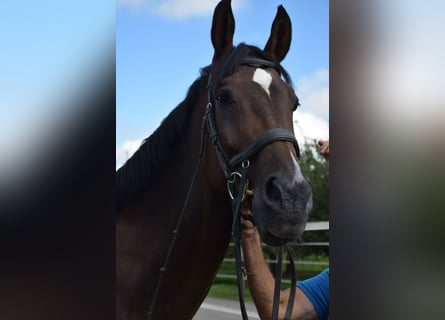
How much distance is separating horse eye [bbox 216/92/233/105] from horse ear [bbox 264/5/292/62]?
32 cm

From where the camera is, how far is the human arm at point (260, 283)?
186 cm

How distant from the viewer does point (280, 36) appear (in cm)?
Result: 191

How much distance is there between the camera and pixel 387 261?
42.0 inches

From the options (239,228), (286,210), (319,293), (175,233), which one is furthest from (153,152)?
(319,293)

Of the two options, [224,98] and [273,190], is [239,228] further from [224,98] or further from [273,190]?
[224,98]

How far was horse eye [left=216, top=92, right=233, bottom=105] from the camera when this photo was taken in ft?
5.59

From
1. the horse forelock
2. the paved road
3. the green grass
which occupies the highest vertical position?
the horse forelock

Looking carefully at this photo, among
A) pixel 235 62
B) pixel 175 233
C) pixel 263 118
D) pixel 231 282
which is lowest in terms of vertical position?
pixel 231 282

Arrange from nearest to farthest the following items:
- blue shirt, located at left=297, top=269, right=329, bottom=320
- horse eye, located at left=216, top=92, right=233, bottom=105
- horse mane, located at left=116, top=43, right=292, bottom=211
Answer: horse eye, located at left=216, top=92, right=233, bottom=105, horse mane, located at left=116, top=43, right=292, bottom=211, blue shirt, located at left=297, top=269, right=329, bottom=320

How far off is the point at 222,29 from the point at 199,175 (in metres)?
0.54

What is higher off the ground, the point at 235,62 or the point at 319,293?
the point at 235,62

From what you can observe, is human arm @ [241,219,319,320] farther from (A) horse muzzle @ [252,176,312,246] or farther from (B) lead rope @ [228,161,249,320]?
(A) horse muzzle @ [252,176,312,246]

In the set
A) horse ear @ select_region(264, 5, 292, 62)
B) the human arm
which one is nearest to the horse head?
horse ear @ select_region(264, 5, 292, 62)

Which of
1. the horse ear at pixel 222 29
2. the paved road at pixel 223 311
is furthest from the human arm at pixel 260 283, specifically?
the paved road at pixel 223 311
